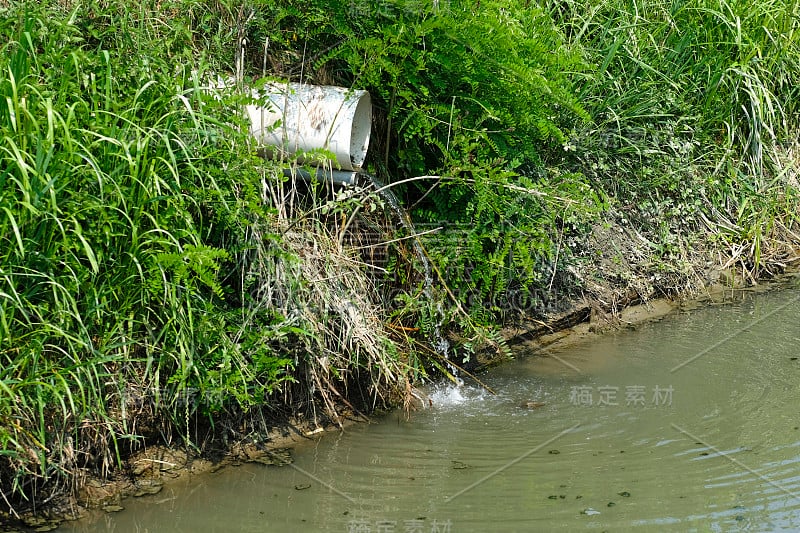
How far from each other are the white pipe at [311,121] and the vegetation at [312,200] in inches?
5.8

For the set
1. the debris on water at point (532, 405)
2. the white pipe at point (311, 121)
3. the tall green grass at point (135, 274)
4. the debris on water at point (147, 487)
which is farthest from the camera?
the debris on water at point (532, 405)

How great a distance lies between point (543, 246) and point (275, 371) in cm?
163

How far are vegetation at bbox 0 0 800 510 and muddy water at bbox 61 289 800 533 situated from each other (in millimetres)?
262

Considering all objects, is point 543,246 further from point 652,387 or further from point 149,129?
point 149,129

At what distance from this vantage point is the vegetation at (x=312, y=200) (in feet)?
12.0

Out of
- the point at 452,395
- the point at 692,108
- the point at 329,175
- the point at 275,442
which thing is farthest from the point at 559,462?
the point at 692,108

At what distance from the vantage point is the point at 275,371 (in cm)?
403

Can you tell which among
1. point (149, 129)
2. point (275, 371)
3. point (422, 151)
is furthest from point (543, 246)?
point (149, 129)

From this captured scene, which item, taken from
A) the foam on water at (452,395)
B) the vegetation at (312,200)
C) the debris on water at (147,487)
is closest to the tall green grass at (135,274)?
the vegetation at (312,200)

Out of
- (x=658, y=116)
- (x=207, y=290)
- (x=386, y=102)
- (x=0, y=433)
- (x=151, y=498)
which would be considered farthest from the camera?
(x=658, y=116)

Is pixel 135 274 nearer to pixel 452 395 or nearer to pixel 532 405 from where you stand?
pixel 452 395

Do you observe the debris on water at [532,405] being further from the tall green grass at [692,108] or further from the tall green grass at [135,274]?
the tall green grass at [692,108]

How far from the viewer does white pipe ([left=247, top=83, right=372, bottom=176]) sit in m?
4.52

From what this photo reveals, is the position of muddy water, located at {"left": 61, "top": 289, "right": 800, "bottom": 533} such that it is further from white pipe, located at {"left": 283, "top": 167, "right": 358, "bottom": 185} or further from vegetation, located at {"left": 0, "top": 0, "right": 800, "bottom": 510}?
white pipe, located at {"left": 283, "top": 167, "right": 358, "bottom": 185}
